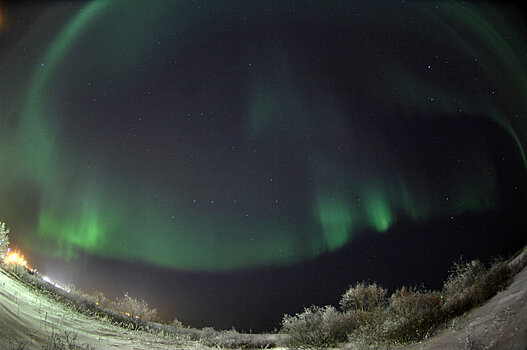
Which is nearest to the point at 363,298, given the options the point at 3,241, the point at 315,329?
the point at 315,329

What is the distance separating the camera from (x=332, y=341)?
13883mm

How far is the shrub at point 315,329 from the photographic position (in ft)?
45.4

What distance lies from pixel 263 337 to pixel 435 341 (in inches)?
645

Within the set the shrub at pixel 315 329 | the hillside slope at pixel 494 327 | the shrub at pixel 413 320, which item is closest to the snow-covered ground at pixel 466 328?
the hillside slope at pixel 494 327

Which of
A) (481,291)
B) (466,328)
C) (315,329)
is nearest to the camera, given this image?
(466,328)

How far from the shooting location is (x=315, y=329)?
563 inches

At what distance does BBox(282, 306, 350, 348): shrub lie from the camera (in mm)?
13852

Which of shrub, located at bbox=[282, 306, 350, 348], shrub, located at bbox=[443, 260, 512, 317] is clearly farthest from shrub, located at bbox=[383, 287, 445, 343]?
A: shrub, located at bbox=[282, 306, 350, 348]

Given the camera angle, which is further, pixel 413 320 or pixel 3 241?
pixel 3 241

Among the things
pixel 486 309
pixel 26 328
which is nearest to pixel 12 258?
pixel 26 328

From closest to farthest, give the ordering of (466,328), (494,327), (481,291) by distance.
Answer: (494,327) → (466,328) → (481,291)

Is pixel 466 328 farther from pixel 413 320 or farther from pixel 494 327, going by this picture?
pixel 413 320

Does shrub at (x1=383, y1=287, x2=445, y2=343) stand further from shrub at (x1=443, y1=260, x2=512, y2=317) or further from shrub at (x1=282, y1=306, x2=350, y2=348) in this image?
shrub at (x1=282, y1=306, x2=350, y2=348)

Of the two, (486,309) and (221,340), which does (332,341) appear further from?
(221,340)
